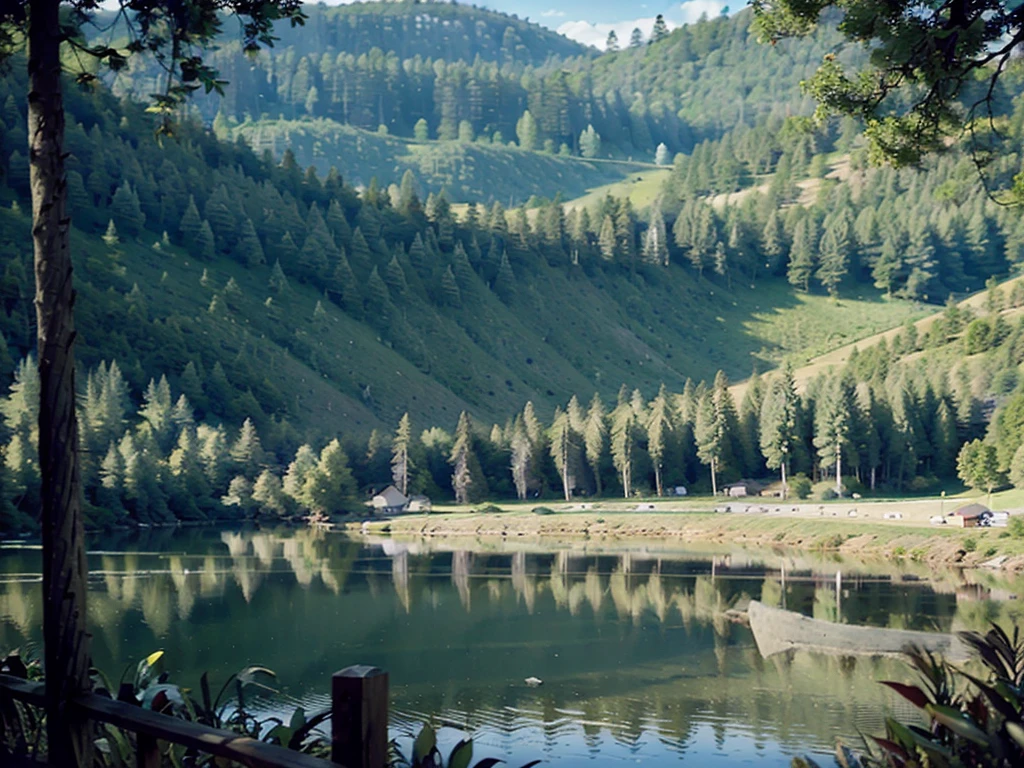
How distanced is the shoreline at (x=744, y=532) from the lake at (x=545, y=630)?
4039 mm

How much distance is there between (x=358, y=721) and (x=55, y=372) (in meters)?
3.90

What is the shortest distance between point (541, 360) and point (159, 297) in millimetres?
58050

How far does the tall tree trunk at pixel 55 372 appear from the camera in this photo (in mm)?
7621

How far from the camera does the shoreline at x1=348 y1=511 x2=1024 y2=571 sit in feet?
200

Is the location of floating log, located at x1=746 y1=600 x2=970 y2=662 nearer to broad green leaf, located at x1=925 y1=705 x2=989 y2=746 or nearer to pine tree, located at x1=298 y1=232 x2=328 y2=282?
broad green leaf, located at x1=925 y1=705 x2=989 y2=746

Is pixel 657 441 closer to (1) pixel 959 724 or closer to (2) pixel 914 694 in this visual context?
(2) pixel 914 694

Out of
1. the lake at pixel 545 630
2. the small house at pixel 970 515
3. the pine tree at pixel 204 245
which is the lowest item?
the lake at pixel 545 630

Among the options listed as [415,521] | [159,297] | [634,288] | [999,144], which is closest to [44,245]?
[999,144]

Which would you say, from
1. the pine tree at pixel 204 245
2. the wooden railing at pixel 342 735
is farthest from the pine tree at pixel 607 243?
the wooden railing at pixel 342 735

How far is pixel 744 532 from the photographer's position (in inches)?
2977

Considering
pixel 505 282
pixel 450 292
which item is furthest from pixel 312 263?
pixel 505 282

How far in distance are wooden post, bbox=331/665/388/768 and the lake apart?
61.7ft

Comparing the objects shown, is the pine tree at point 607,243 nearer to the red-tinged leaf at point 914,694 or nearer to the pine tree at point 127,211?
the pine tree at point 127,211

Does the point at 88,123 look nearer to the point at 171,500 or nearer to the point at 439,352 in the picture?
the point at 439,352
